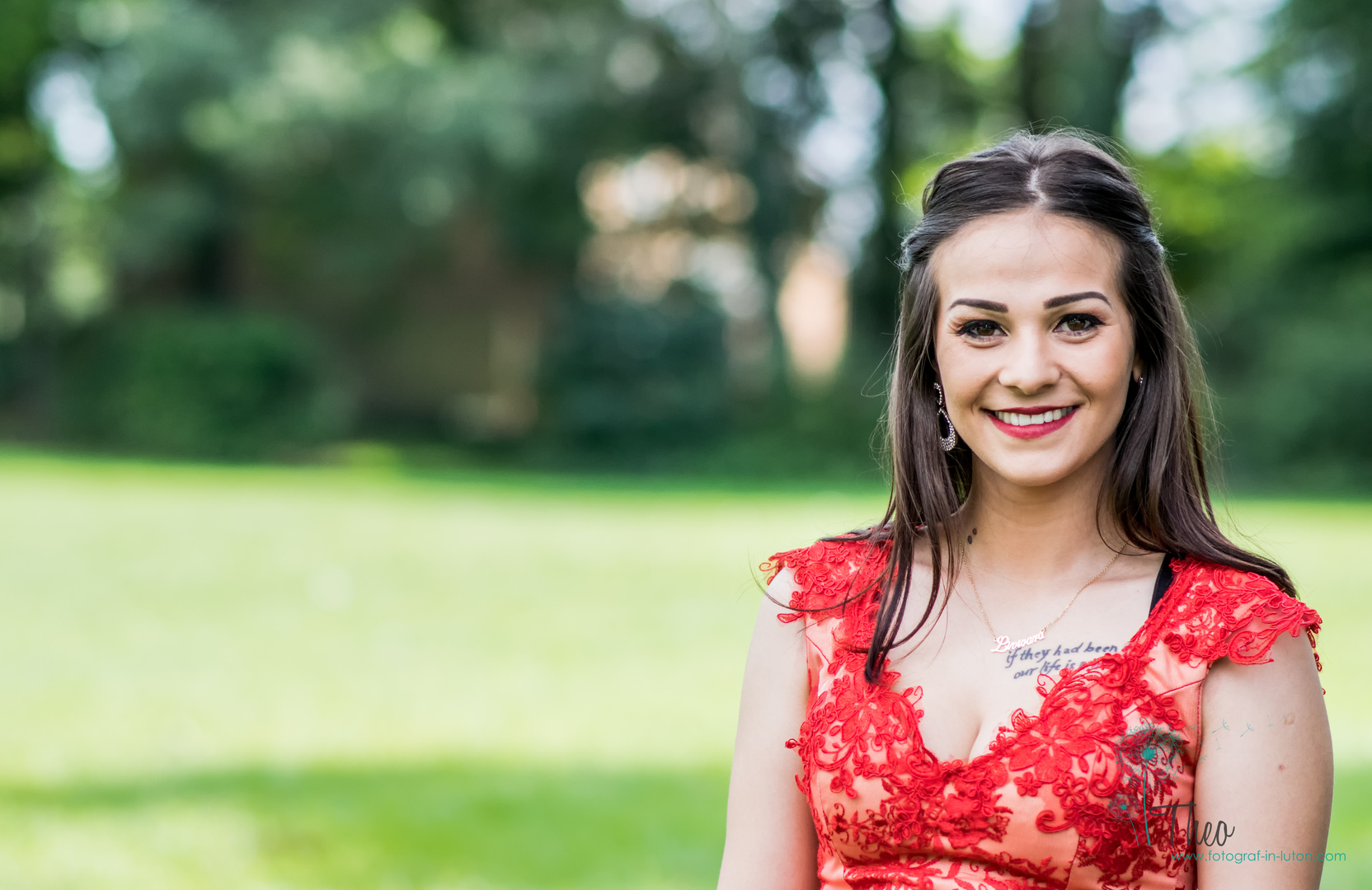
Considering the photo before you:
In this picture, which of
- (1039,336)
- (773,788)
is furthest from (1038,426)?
(773,788)

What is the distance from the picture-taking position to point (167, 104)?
20.7m

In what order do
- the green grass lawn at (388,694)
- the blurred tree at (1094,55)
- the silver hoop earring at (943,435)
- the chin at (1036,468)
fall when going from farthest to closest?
the blurred tree at (1094,55)
the green grass lawn at (388,694)
the silver hoop earring at (943,435)
the chin at (1036,468)

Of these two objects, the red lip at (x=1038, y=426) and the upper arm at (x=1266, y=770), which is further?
the red lip at (x=1038, y=426)

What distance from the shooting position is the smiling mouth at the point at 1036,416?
2201mm

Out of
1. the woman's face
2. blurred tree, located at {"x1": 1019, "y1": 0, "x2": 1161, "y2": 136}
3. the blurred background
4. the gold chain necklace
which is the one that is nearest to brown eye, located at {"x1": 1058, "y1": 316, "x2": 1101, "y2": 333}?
the woman's face

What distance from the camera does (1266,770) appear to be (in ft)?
6.48

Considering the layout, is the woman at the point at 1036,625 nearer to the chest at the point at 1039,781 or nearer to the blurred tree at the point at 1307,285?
the chest at the point at 1039,781

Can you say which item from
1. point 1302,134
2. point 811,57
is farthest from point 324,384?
point 1302,134

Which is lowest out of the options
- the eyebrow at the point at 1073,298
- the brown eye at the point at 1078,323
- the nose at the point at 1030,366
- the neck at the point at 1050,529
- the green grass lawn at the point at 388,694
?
the green grass lawn at the point at 388,694

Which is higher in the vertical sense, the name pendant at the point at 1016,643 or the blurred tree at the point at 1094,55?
the blurred tree at the point at 1094,55

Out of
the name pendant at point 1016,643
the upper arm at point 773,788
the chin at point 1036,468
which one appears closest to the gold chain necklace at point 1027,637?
the name pendant at point 1016,643

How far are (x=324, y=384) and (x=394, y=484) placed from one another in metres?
5.82

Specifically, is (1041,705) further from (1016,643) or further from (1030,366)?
(1030,366)

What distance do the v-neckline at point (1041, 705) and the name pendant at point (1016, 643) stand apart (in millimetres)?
68
